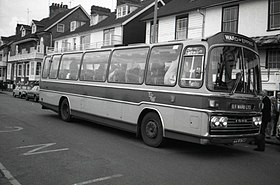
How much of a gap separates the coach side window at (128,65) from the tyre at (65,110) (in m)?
3.30

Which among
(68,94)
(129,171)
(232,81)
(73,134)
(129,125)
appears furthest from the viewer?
(68,94)

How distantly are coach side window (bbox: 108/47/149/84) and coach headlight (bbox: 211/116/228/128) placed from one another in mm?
2761

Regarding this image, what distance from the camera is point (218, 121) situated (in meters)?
7.16

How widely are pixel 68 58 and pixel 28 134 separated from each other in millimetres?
4434

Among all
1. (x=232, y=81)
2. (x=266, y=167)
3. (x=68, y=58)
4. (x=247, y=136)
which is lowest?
(x=266, y=167)

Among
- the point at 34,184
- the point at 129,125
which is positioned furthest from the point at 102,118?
the point at 34,184

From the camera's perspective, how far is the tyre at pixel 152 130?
840 centimetres

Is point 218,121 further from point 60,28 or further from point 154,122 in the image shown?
point 60,28

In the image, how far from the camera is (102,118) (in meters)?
10.6

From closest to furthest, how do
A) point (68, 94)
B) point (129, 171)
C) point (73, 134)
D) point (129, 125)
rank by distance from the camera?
1. point (129, 171)
2. point (129, 125)
3. point (73, 134)
4. point (68, 94)

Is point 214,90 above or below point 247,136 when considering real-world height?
above

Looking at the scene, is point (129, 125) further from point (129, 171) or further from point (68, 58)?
point (68, 58)

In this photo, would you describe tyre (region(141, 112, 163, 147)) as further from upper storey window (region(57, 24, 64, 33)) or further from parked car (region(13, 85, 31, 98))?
upper storey window (region(57, 24, 64, 33))

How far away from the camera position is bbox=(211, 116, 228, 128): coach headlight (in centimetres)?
711
